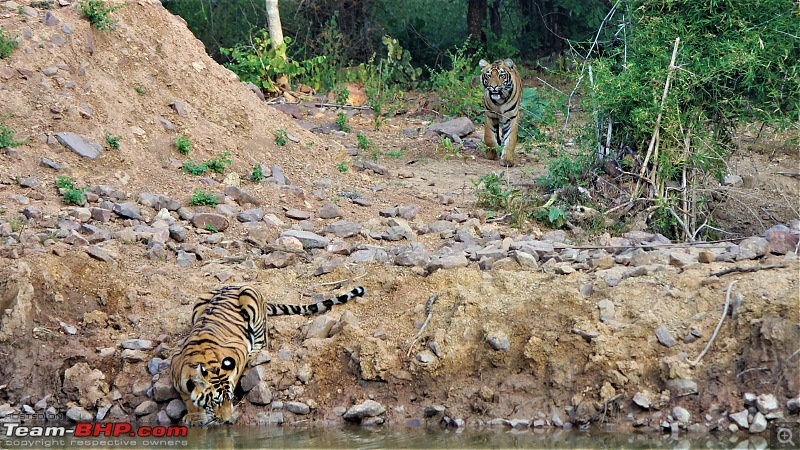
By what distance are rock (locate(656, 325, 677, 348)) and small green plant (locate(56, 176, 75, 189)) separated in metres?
5.20

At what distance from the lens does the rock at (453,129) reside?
12672 mm

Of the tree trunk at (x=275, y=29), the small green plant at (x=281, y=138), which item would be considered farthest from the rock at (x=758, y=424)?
the tree trunk at (x=275, y=29)

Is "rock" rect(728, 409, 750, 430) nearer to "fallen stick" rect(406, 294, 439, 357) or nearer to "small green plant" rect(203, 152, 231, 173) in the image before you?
"fallen stick" rect(406, 294, 439, 357)

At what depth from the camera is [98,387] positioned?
6293 millimetres

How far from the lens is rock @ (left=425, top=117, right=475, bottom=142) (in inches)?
499

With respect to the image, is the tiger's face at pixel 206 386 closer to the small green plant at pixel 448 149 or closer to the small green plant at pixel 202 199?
the small green plant at pixel 202 199

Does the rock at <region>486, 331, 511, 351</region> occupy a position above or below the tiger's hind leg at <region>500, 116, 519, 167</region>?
above

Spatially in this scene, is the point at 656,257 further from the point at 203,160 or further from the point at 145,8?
the point at 145,8

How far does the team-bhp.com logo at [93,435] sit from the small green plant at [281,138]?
4774 mm

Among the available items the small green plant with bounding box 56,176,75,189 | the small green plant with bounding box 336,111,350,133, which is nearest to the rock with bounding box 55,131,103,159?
the small green plant with bounding box 56,176,75,189

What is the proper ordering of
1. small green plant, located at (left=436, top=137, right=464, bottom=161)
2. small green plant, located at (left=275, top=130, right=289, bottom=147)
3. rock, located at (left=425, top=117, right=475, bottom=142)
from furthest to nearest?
rock, located at (left=425, top=117, right=475, bottom=142) < small green plant, located at (left=436, top=137, right=464, bottom=161) < small green plant, located at (left=275, top=130, right=289, bottom=147)

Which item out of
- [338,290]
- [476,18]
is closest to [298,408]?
[338,290]

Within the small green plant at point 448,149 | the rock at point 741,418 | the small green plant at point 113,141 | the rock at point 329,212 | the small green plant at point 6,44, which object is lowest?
the small green plant at point 448,149

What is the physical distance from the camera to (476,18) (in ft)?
52.4
